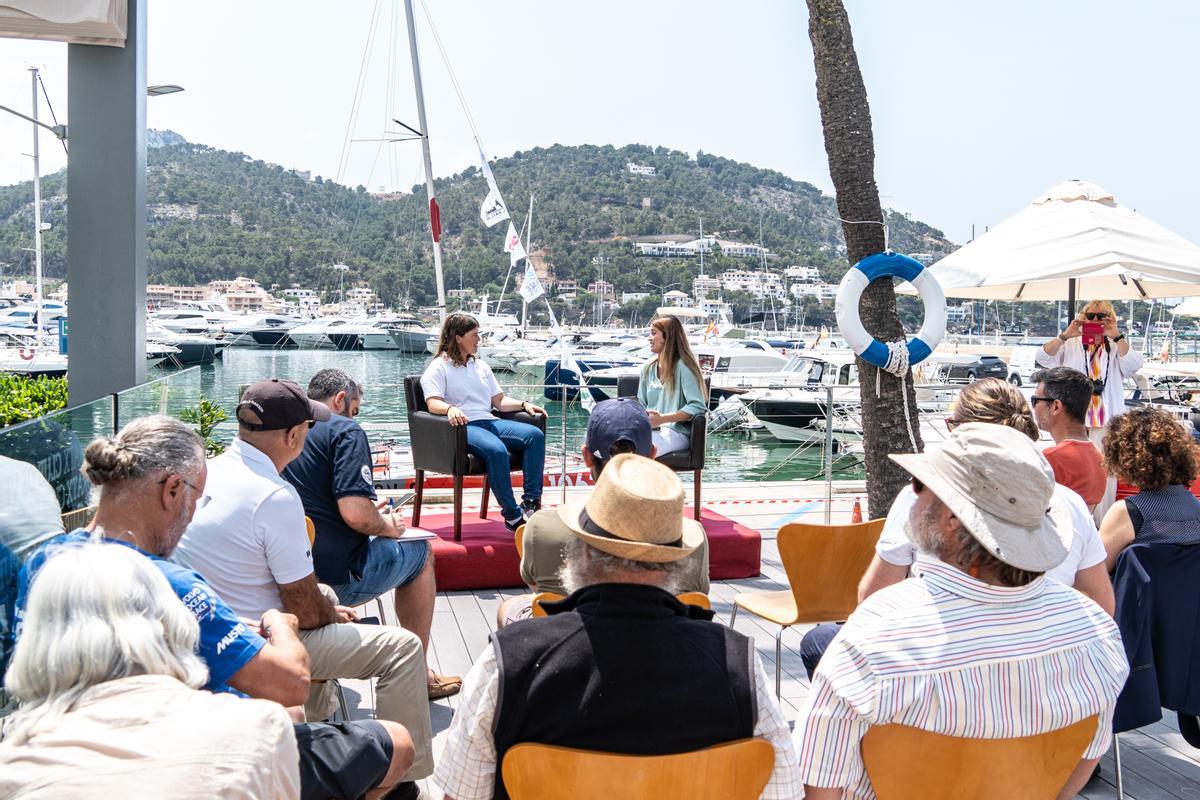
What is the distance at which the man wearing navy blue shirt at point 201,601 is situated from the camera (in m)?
1.87

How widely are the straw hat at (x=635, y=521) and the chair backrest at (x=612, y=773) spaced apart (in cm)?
32

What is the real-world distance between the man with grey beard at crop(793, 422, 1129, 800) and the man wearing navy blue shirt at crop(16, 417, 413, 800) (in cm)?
93

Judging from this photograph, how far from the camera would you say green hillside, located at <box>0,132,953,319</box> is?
69062mm

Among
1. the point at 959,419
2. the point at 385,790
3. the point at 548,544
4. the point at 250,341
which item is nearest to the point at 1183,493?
the point at 959,419

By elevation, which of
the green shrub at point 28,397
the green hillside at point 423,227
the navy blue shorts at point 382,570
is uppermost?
the green hillside at point 423,227

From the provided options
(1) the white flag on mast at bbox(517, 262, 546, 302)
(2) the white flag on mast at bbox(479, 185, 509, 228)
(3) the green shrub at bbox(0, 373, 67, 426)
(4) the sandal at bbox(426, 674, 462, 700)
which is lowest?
(4) the sandal at bbox(426, 674, 462, 700)

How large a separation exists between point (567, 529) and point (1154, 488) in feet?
5.51

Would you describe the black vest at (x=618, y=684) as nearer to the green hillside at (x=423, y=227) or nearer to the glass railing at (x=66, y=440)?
the glass railing at (x=66, y=440)

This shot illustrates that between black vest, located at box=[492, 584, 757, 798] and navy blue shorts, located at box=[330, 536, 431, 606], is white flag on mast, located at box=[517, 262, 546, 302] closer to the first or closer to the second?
navy blue shorts, located at box=[330, 536, 431, 606]

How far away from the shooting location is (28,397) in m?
5.21

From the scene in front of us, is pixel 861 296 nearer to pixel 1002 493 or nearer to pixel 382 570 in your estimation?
pixel 382 570

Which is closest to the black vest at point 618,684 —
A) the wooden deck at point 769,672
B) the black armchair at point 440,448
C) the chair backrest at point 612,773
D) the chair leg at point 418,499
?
the chair backrest at point 612,773

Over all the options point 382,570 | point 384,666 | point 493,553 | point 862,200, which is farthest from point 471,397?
point 384,666

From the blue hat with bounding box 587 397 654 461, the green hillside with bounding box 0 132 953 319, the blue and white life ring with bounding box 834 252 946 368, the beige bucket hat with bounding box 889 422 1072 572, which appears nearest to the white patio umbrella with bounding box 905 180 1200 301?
the blue and white life ring with bounding box 834 252 946 368
